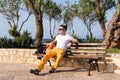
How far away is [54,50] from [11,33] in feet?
82.5

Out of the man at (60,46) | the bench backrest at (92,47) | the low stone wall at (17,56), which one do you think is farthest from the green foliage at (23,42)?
the man at (60,46)

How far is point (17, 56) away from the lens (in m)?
13.0

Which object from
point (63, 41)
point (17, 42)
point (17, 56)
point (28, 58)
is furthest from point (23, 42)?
point (63, 41)

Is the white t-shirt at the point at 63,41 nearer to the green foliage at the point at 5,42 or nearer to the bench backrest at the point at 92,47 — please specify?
the bench backrest at the point at 92,47

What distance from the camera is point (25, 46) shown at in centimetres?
2061

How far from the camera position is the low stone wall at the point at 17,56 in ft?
42.0

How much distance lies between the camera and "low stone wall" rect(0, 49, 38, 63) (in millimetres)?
12812

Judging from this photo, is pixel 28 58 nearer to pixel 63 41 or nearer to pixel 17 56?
pixel 17 56

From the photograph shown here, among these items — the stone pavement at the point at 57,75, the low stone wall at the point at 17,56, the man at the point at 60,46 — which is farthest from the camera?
the low stone wall at the point at 17,56

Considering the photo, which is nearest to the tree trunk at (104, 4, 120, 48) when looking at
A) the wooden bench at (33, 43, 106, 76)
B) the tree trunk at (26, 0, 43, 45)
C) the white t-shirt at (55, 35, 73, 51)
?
the tree trunk at (26, 0, 43, 45)

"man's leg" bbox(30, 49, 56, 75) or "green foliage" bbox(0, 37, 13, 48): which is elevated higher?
"green foliage" bbox(0, 37, 13, 48)

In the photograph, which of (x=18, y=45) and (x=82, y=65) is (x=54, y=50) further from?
(x=18, y=45)

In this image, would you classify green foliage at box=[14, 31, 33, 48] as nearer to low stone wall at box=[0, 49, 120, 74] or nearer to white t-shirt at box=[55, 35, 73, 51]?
low stone wall at box=[0, 49, 120, 74]

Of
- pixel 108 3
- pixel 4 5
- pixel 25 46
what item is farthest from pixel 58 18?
pixel 25 46
